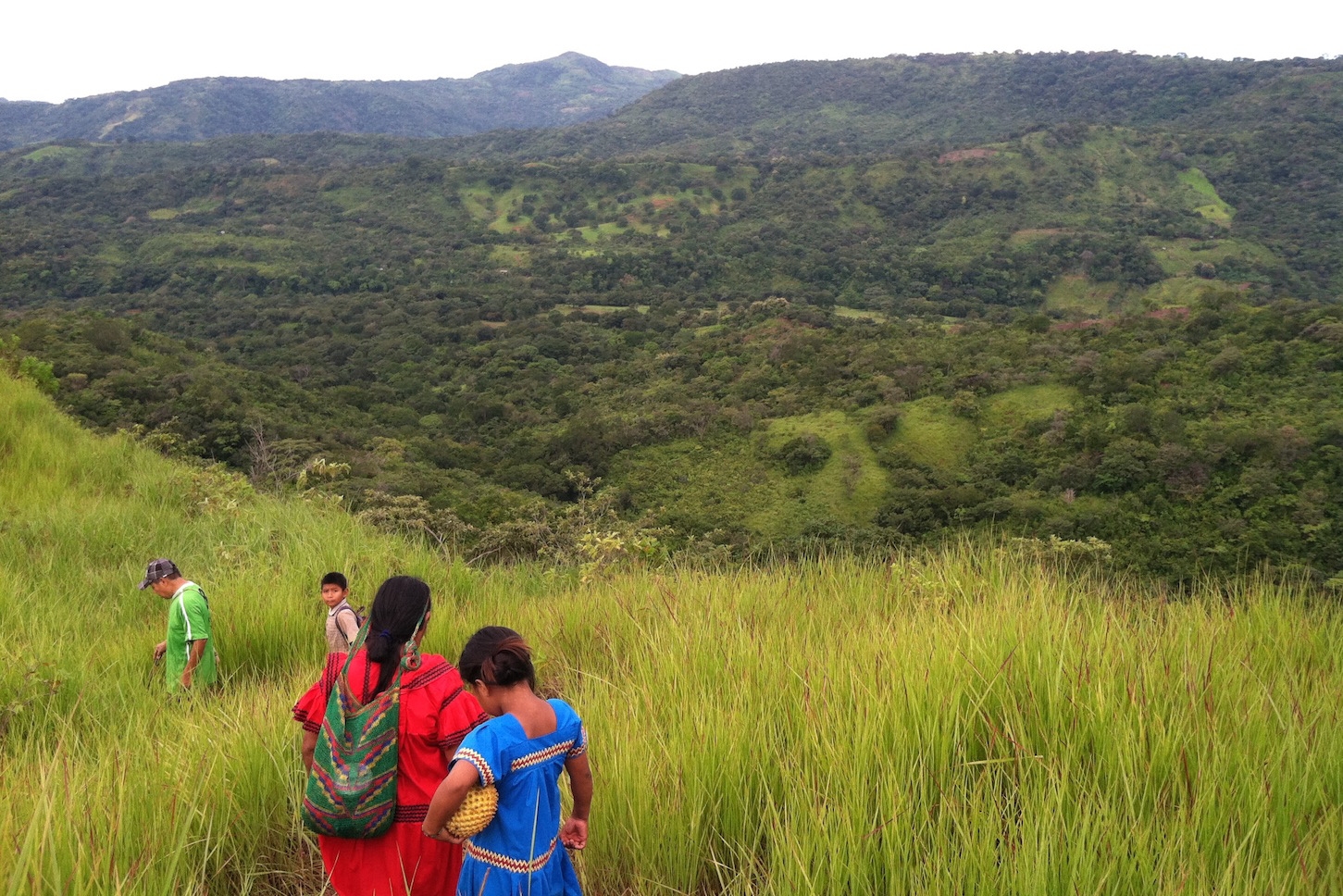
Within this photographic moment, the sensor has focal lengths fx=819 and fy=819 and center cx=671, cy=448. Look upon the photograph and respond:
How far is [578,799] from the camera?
2.17 meters

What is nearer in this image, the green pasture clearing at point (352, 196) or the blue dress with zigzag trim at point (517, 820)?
the blue dress with zigzag trim at point (517, 820)

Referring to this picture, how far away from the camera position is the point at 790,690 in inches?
107

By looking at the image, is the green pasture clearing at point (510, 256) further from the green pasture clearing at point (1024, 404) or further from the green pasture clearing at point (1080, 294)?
the green pasture clearing at point (1024, 404)

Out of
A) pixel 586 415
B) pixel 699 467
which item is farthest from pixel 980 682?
pixel 586 415

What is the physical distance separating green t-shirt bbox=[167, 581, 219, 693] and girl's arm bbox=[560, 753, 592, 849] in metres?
2.69

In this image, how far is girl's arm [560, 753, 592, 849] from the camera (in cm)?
214

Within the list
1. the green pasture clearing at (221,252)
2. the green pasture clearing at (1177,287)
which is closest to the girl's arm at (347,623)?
the green pasture clearing at (1177,287)

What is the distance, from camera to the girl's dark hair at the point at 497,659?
6.93 feet

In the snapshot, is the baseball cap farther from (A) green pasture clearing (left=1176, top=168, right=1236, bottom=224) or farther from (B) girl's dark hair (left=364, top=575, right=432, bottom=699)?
(A) green pasture clearing (left=1176, top=168, right=1236, bottom=224)

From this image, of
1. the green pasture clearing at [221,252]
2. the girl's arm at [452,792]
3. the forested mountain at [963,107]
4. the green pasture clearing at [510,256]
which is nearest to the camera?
the girl's arm at [452,792]

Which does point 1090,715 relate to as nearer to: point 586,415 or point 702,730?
point 702,730

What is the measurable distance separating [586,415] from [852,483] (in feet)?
46.1

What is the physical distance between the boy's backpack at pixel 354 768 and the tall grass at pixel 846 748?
316 mm

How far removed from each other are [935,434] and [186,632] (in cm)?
3010
